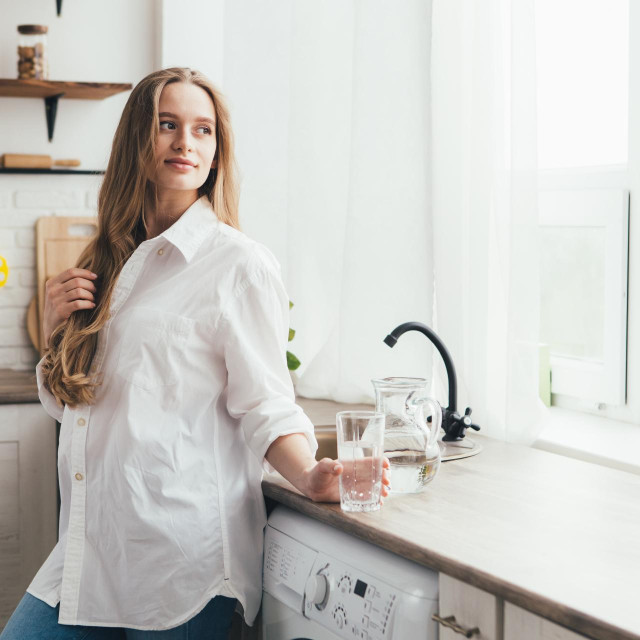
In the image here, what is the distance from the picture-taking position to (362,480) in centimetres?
141

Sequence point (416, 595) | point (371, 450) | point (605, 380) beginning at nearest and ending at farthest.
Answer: point (416, 595)
point (371, 450)
point (605, 380)

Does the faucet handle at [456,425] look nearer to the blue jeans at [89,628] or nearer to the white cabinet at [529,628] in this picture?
the blue jeans at [89,628]

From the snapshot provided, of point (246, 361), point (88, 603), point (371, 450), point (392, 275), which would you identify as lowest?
point (88, 603)

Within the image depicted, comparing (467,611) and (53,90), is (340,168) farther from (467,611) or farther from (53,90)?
(467,611)

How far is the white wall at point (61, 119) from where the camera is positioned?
2807mm

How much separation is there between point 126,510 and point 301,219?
1289 millimetres

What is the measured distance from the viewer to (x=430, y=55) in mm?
2076

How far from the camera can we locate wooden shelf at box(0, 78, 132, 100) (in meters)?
2.64

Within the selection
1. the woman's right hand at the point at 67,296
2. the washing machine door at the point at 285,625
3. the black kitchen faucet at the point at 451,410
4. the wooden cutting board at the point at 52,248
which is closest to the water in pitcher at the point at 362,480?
the washing machine door at the point at 285,625

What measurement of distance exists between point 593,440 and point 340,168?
1033 millimetres

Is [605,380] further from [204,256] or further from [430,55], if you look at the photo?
[204,256]

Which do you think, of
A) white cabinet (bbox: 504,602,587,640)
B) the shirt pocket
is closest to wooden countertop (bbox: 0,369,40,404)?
the shirt pocket

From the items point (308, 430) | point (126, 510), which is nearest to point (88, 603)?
point (126, 510)

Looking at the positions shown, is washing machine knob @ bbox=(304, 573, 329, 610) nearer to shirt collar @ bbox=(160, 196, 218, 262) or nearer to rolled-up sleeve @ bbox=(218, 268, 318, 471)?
rolled-up sleeve @ bbox=(218, 268, 318, 471)
